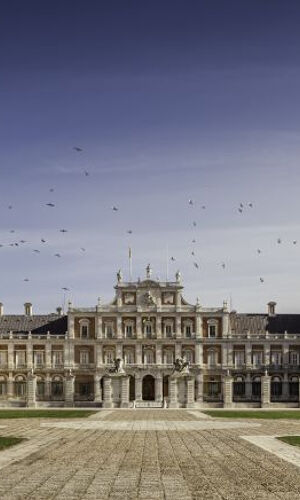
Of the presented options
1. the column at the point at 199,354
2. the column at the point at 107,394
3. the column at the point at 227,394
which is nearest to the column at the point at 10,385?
the column at the point at 107,394

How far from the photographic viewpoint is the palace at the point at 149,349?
11006 cm

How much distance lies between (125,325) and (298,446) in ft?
249

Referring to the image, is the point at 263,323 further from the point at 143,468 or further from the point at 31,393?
the point at 143,468

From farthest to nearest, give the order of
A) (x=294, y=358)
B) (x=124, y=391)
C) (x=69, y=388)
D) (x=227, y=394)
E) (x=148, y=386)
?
(x=148, y=386)
(x=294, y=358)
(x=69, y=388)
(x=124, y=391)
(x=227, y=394)

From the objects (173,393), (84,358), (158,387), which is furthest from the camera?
(84,358)

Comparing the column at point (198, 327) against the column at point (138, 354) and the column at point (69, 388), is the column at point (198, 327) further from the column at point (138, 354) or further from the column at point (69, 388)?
the column at point (69, 388)

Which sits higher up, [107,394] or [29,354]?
[29,354]

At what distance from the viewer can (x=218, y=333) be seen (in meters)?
111

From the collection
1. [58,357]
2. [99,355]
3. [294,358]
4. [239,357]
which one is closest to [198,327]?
[239,357]

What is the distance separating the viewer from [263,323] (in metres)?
113

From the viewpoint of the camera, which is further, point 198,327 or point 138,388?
point 198,327

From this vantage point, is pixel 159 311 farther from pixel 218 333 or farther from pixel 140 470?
pixel 140 470

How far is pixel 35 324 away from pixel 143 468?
86378mm

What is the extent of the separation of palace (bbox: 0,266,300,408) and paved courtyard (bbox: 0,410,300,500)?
64.4 metres
